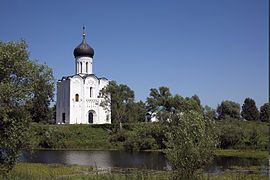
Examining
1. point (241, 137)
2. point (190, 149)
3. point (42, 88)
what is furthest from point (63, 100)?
point (190, 149)

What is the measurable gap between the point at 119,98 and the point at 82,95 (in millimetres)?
9354

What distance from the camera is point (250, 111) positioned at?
64688 millimetres

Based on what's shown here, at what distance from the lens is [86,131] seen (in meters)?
40.3

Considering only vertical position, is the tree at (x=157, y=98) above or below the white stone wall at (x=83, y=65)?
below

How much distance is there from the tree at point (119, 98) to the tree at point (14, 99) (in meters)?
25.6

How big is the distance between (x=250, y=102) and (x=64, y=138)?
1667 inches

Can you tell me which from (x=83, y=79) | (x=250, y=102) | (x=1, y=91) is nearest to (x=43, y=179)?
(x=1, y=91)

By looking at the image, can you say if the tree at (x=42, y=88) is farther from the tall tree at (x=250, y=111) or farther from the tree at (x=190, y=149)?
the tall tree at (x=250, y=111)

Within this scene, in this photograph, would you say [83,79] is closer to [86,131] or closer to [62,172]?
[86,131]

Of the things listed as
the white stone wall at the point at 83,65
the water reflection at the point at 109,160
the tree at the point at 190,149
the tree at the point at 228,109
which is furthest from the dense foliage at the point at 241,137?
the tree at the point at 228,109

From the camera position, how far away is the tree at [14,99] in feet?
47.9

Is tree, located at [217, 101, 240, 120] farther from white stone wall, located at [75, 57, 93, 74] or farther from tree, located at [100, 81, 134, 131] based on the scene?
white stone wall, located at [75, 57, 93, 74]

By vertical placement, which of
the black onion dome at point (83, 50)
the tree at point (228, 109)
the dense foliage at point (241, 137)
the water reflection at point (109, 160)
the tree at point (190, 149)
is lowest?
the water reflection at point (109, 160)

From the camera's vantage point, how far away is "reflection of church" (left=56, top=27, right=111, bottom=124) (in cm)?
4822
